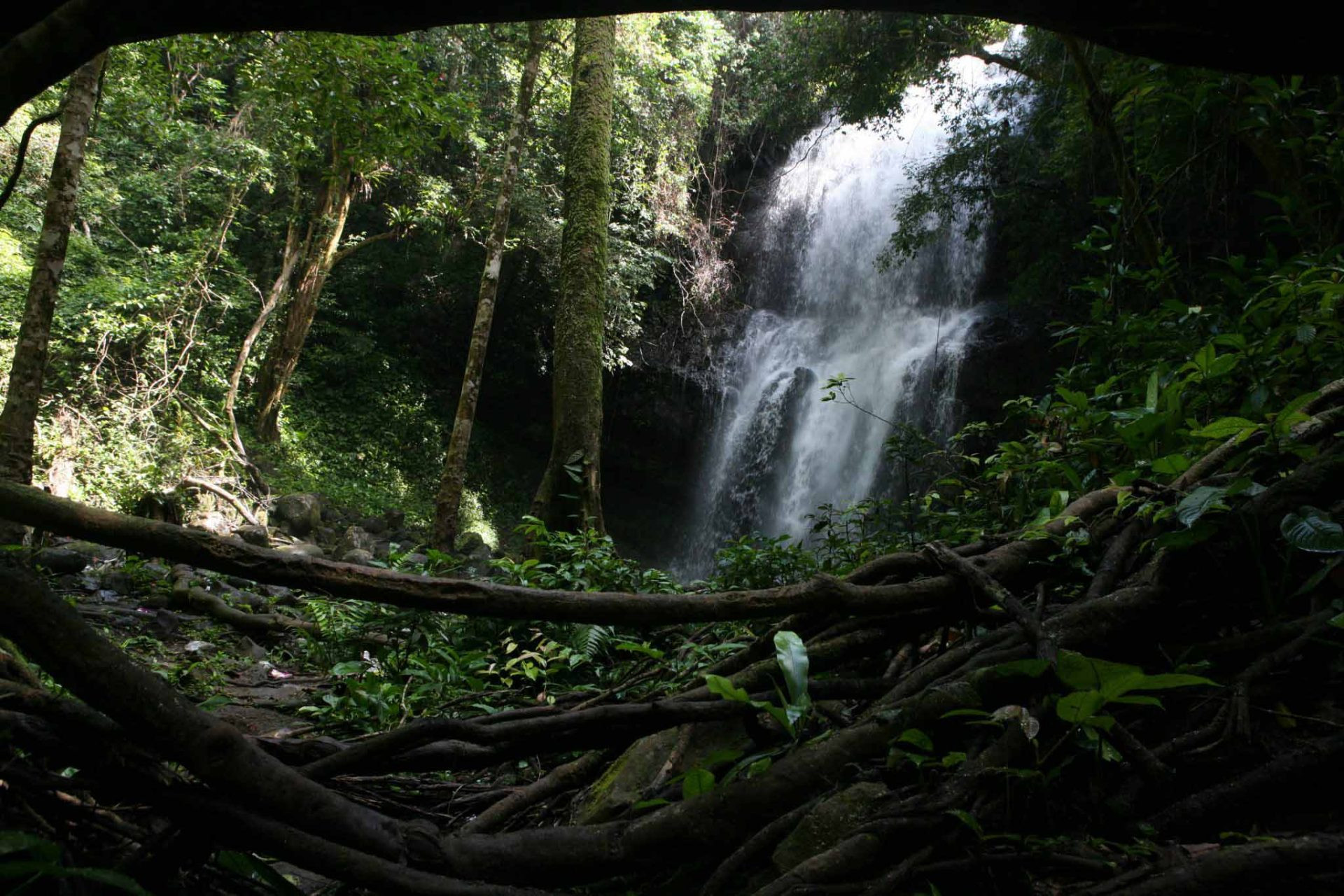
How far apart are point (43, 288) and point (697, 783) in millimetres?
7181

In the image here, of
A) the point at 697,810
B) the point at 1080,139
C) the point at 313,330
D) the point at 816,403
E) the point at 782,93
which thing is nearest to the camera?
the point at 697,810

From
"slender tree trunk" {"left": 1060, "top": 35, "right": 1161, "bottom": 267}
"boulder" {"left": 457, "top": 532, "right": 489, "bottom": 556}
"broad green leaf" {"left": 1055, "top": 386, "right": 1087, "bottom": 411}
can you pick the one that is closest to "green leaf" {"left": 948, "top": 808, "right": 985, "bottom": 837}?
"broad green leaf" {"left": 1055, "top": 386, "right": 1087, "bottom": 411}

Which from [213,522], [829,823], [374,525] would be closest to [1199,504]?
[829,823]

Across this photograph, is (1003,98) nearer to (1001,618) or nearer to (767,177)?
(767,177)

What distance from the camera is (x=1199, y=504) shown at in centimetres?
159

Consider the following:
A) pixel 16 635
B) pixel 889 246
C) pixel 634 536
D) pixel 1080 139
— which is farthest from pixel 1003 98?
pixel 16 635

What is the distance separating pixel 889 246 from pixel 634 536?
8.23 m

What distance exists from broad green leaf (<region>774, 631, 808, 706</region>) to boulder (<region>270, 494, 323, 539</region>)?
37.8ft

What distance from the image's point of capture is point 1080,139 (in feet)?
27.1

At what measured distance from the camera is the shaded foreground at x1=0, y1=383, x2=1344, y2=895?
1.19 metres

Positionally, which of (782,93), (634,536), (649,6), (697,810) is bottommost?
(634,536)

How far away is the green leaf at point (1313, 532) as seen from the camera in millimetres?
1421

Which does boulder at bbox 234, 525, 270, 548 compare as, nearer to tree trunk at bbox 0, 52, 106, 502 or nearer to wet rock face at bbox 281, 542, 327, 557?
wet rock face at bbox 281, 542, 327, 557

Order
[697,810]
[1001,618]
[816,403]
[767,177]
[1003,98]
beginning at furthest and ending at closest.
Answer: [767,177] → [816,403] → [1003,98] → [1001,618] → [697,810]
